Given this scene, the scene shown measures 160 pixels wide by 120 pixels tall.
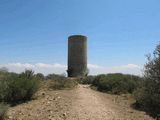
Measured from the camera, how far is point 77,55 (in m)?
38.1

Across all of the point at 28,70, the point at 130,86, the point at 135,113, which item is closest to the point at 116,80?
the point at 130,86

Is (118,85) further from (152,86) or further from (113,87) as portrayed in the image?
(152,86)

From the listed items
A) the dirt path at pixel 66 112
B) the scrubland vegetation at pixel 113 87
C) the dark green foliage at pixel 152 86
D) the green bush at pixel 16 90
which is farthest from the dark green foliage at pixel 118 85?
the dark green foliage at pixel 152 86

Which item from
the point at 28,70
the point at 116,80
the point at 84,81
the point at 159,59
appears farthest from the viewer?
the point at 84,81

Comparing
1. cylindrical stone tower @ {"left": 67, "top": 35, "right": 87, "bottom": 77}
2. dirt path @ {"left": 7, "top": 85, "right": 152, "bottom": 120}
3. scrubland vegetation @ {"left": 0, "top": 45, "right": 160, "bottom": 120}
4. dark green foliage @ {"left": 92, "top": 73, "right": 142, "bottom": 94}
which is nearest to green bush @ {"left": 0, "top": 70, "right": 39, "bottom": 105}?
scrubland vegetation @ {"left": 0, "top": 45, "right": 160, "bottom": 120}

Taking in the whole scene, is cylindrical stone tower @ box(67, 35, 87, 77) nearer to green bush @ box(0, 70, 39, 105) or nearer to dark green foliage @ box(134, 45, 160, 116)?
green bush @ box(0, 70, 39, 105)

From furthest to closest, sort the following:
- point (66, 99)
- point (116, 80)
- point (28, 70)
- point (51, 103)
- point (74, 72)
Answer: point (74, 72) < point (116, 80) < point (28, 70) < point (66, 99) < point (51, 103)

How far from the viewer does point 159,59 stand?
888 cm

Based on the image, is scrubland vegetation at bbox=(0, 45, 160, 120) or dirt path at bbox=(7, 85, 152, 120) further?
dirt path at bbox=(7, 85, 152, 120)

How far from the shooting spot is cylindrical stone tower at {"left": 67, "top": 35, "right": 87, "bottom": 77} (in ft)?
125

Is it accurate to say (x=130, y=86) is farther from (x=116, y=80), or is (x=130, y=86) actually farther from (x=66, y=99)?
(x=66, y=99)

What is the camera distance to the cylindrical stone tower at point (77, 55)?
38219 mm

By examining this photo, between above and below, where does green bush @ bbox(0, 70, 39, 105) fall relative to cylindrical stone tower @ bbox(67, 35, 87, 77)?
below

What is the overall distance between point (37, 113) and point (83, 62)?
91.8 feet
